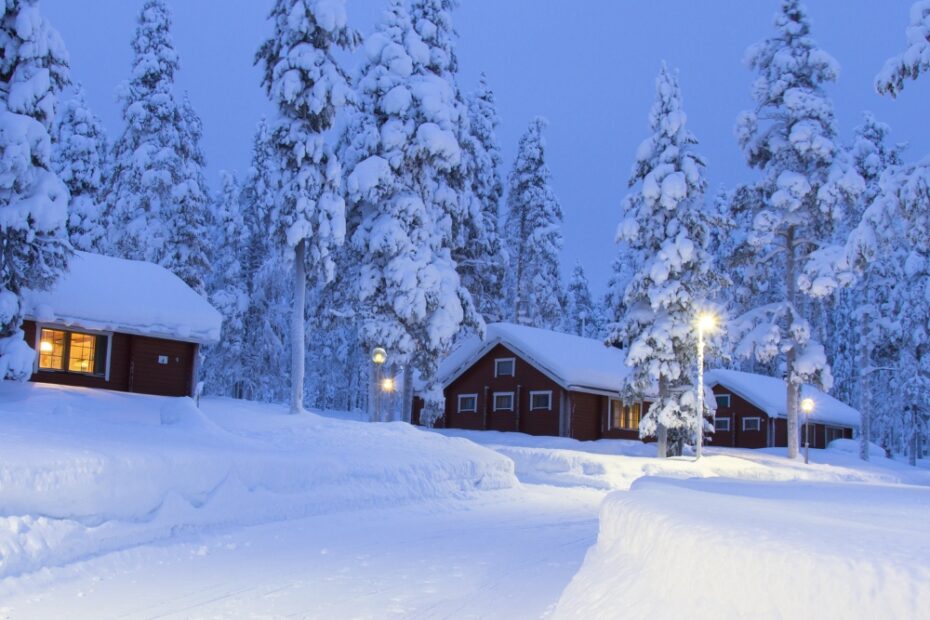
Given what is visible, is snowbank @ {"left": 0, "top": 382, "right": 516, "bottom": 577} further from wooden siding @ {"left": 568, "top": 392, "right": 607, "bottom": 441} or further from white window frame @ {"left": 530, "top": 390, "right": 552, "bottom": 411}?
wooden siding @ {"left": 568, "top": 392, "right": 607, "bottom": 441}

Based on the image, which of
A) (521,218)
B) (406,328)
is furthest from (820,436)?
(406,328)

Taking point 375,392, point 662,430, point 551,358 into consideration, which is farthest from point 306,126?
point 551,358

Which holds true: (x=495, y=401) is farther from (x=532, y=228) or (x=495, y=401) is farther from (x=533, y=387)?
(x=532, y=228)

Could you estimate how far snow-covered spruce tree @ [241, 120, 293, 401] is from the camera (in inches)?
1939

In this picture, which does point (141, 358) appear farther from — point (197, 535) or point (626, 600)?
point (626, 600)

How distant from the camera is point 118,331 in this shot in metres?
27.3

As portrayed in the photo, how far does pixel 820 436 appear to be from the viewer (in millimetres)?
53625

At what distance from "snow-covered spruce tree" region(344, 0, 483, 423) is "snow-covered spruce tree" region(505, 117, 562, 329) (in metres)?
16.8

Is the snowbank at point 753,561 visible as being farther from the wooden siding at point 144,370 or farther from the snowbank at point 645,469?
the wooden siding at point 144,370

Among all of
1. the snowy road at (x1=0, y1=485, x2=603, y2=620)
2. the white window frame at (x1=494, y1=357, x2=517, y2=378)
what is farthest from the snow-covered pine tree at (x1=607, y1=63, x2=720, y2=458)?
the snowy road at (x1=0, y1=485, x2=603, y2=620)

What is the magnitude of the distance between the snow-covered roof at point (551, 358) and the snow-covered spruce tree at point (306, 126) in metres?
13.9

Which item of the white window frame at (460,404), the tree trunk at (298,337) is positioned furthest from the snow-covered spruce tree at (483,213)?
the tree trunk at (298,337)

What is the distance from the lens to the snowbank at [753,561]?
15.3 ft

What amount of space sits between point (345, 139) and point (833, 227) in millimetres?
20081
